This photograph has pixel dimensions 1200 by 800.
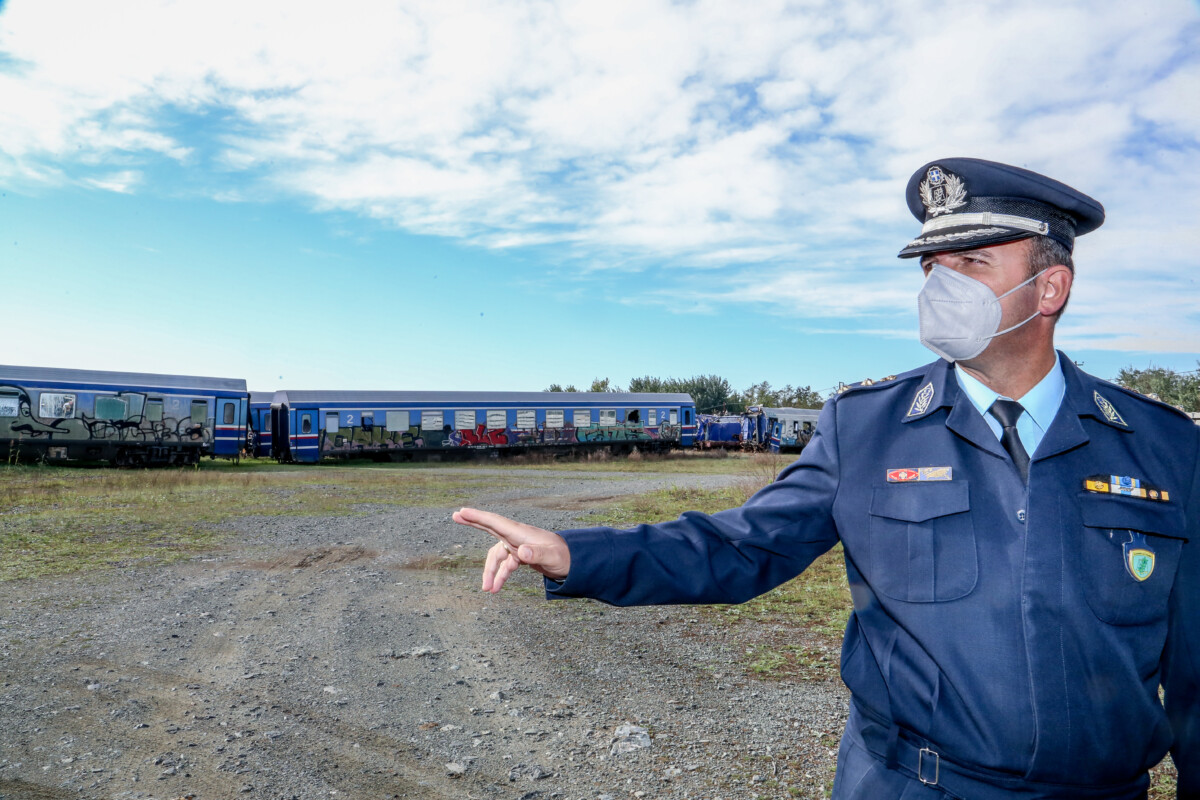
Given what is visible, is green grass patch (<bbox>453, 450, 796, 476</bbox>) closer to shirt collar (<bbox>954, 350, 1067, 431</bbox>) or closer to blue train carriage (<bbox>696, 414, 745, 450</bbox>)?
blue train carriage (<bbox>696, 414, 745, 450</bbox>)

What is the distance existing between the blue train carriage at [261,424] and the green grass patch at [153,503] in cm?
882

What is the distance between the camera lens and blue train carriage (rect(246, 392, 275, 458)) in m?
31.7

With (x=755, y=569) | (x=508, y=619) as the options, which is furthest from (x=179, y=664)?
(x=755, y=569)

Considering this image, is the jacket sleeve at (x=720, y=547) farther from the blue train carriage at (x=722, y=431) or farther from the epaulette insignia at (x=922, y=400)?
the blue train carriage at (x=722, y=431)

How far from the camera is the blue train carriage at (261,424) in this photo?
1249 inches

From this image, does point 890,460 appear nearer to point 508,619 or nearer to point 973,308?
point 973,308

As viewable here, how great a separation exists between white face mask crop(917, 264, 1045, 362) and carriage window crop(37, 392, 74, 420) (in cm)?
2823

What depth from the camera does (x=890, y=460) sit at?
73.7 inches

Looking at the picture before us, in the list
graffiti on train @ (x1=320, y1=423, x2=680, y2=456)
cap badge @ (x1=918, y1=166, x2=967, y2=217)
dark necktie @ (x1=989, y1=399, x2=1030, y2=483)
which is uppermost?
cap badge @ (x1=918, y1=166, x2=967, y2=217)

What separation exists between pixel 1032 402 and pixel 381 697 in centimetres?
412

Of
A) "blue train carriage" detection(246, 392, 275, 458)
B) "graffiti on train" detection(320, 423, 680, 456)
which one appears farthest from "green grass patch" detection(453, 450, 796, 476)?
"blue train carriage" detection(246, 392, 275, 458)

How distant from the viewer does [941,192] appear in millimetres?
2090

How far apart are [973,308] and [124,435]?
28481mm

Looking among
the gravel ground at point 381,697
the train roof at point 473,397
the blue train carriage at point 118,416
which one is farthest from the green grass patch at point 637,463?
the gravel ground at point 381,697
